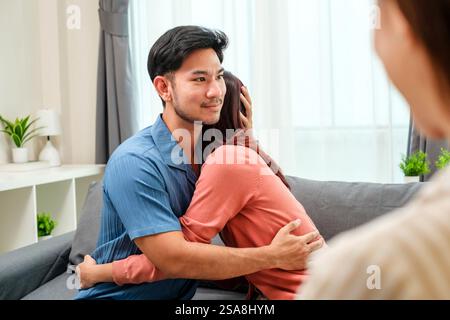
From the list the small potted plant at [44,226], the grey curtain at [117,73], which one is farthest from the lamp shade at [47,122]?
the small potted plant at [44,226]

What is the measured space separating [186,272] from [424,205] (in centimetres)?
88

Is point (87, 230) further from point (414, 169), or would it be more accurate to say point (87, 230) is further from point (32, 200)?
point (414, 169)

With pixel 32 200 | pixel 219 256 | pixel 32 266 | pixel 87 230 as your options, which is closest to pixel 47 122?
pixel 32 200

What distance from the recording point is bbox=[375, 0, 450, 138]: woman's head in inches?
14.1

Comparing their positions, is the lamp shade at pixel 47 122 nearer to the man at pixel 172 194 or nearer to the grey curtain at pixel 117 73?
the grey curtain at pixel 117 73

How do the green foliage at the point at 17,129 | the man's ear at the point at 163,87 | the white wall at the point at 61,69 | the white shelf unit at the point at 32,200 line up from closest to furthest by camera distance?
the man's ear at the point at 163,87, the white shelf unit at the point at 32,200, the green foliage at the point at 17,129, the white wall at the point at 61,69

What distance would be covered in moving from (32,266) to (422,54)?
176 centimetres

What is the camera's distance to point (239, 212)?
1.22 m

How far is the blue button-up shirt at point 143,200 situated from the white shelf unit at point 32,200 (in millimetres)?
1392

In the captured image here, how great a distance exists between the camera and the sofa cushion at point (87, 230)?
1977 millimetres

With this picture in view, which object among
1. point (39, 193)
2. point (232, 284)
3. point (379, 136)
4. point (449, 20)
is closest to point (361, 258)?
point (449, 20)

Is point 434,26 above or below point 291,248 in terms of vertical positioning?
above

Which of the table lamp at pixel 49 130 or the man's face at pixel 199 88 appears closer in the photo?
the man's face at pixel 199 88

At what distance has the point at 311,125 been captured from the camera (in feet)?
10.2
